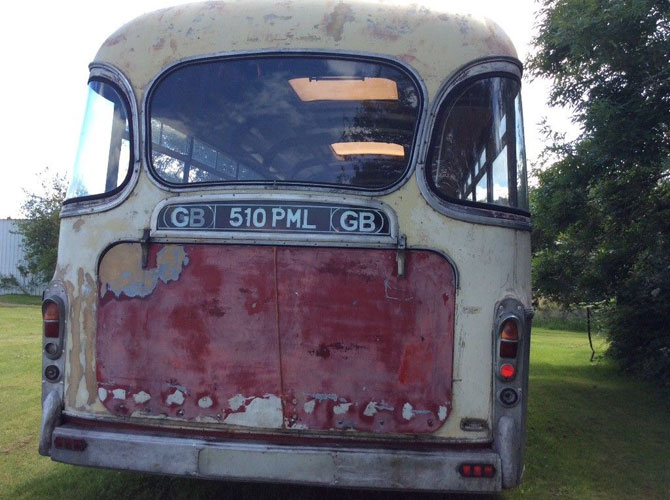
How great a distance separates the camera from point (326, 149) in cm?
422

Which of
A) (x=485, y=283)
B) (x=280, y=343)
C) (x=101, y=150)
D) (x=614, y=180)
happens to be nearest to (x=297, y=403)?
(x=280, y=343)

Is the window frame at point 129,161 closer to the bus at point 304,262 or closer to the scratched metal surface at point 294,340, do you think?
the bus at point 304,262

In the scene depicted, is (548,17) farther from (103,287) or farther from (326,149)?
(103,287)

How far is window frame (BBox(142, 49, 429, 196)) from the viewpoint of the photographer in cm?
413

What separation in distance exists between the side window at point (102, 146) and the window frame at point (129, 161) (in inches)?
0.5

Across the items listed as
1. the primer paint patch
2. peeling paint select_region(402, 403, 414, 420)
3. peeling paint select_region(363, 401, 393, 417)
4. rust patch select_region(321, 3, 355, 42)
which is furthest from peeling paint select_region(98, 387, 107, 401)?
rust patch select_region(321, 3, 355, 42)

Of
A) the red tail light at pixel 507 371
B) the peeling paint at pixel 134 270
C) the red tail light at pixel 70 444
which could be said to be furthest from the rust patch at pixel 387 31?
the red tail light at pixel 70 444

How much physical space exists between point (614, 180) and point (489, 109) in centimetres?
637

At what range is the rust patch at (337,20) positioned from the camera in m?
4.26

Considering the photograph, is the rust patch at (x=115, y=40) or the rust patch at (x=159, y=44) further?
the rust patch at (x=115, y=40)

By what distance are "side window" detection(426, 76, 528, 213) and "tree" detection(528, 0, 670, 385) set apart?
13.9 feet

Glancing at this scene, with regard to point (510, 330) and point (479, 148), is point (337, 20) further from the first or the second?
point (510, 330)

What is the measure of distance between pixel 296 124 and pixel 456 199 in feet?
3.33

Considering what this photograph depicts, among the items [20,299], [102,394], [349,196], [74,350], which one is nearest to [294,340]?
[349,196]
